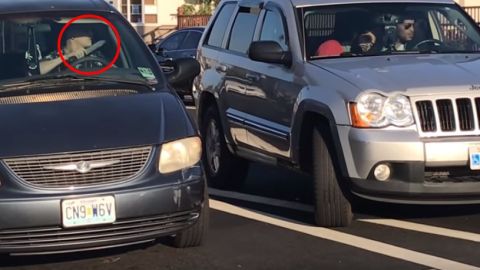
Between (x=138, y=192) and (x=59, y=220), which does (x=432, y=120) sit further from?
(x=59, y=220)

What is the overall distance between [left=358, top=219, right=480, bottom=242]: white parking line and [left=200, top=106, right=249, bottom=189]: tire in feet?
6.54

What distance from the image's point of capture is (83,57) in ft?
22.0

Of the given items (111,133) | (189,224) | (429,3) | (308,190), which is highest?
(429,3)

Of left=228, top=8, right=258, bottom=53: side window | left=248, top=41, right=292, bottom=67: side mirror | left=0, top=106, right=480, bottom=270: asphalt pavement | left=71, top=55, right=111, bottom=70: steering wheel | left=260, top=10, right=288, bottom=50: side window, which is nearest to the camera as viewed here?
left=0, top=106, right=480, bottom=270: asphalt pavement

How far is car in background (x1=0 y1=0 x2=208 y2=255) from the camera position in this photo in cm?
530

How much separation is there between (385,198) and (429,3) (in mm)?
2244

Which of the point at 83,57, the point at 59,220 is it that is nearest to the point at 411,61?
the point at 83,57

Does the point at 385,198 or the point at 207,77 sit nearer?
the point at 385,198

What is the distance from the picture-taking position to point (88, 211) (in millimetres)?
5324

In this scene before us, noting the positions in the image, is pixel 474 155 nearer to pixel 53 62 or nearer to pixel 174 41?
pixel 53 62

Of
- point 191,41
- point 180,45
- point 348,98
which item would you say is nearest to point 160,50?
point 180,45

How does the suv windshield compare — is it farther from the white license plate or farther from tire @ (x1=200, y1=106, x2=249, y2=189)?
the white license plate

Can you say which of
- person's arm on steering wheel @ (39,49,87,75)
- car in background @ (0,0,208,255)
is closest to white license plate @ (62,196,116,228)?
car in background @ (0,0,208,255)

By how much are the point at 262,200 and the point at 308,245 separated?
1.72 meters
